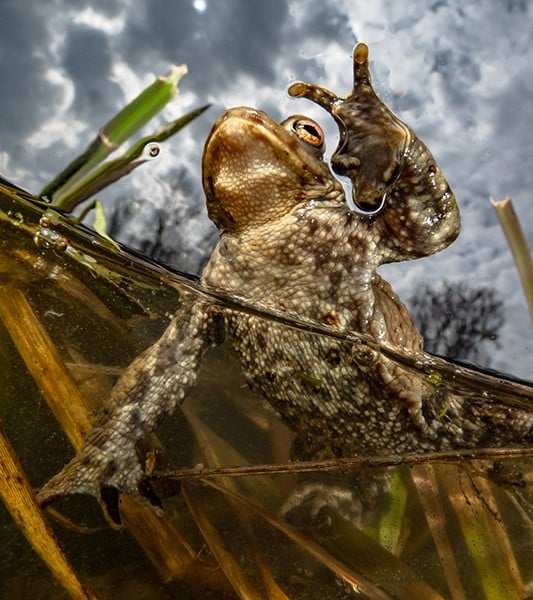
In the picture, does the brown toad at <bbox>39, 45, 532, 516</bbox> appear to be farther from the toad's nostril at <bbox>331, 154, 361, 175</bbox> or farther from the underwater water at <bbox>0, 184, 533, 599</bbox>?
the underwater water at <bbox>0, 184, 533, 599</bbox>

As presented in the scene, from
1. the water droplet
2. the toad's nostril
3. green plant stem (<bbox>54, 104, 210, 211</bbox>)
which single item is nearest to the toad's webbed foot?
green plant stem (<bbox>54, 104, 210, 211</bbox>)

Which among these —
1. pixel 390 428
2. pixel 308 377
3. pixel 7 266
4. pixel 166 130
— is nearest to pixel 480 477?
pixel 390 428

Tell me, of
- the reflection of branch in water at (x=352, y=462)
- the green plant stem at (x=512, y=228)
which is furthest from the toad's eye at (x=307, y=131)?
the reflection of branch in water at (x=352, y=462)

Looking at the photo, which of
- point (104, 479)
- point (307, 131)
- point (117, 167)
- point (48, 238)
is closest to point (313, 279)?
point (307, 131)

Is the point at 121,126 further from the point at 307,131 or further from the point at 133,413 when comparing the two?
the point at 133,413

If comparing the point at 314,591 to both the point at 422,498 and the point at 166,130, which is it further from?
the point at 166,130

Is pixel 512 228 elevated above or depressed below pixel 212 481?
above
